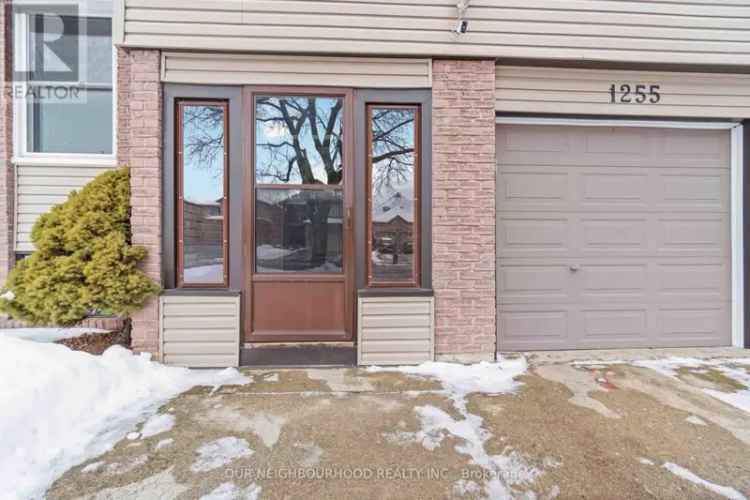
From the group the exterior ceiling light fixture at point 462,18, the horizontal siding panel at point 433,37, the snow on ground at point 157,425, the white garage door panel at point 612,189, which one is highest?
the exterior ceiling light fixture at point 462,18

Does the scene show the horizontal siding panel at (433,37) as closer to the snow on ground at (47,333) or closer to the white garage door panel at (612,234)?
the white garage door panel at (612,234)

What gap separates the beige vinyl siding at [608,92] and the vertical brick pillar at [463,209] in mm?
334

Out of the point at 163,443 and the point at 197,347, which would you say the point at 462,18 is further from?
the point at 163,443

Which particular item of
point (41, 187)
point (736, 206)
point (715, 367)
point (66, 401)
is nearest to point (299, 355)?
point (66, 401)

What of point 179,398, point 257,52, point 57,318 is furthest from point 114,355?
point 257,52

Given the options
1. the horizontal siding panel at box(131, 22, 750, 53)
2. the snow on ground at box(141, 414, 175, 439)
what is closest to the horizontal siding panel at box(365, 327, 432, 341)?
the snow on ground at box(141, 414, 175, 439)

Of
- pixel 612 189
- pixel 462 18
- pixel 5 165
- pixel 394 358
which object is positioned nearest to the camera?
pixel 462 18

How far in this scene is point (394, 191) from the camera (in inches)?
139

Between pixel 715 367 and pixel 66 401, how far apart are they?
5556 mm

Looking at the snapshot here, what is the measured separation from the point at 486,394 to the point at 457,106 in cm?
267

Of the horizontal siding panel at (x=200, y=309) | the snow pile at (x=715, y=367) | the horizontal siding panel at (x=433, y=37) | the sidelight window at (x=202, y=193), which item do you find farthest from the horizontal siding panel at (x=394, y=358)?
the horizontal siding panel at (x=433, y=37)

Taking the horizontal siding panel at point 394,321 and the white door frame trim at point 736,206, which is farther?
the white door frame trim at point 736,206

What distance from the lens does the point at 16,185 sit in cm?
412

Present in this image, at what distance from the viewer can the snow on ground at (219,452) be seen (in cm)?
203
